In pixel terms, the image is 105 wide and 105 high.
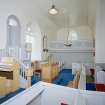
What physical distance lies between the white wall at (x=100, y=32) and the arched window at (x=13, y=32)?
3776 millimetres

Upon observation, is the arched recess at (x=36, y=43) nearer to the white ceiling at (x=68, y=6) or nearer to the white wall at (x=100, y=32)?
the white ceiling at (x=68, y=6)

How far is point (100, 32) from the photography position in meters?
5.73

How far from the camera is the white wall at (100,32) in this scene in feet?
18.3

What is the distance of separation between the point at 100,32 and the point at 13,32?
162 inches

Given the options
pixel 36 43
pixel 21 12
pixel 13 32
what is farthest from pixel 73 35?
pixel 13 32

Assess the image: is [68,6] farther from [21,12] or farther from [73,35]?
[73,35]

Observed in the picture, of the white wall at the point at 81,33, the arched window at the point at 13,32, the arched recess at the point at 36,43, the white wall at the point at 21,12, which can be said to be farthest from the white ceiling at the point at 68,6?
the white wall at the point at 81,33

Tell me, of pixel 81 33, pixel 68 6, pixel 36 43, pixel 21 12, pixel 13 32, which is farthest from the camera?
pixel 81 33

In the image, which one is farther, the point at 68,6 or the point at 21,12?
the point at 68,6

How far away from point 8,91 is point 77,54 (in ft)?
29.0

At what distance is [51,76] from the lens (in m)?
8.44

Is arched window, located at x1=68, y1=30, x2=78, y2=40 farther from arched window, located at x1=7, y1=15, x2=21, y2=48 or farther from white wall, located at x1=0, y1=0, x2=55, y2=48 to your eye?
arched window, located at x1=7, y1=15, x2=21, y2=48

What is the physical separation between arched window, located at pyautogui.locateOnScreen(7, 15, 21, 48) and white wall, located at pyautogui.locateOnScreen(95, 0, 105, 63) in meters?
3.78

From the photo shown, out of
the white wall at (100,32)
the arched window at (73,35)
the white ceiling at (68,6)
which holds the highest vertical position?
the white ceiling at (68,6)
